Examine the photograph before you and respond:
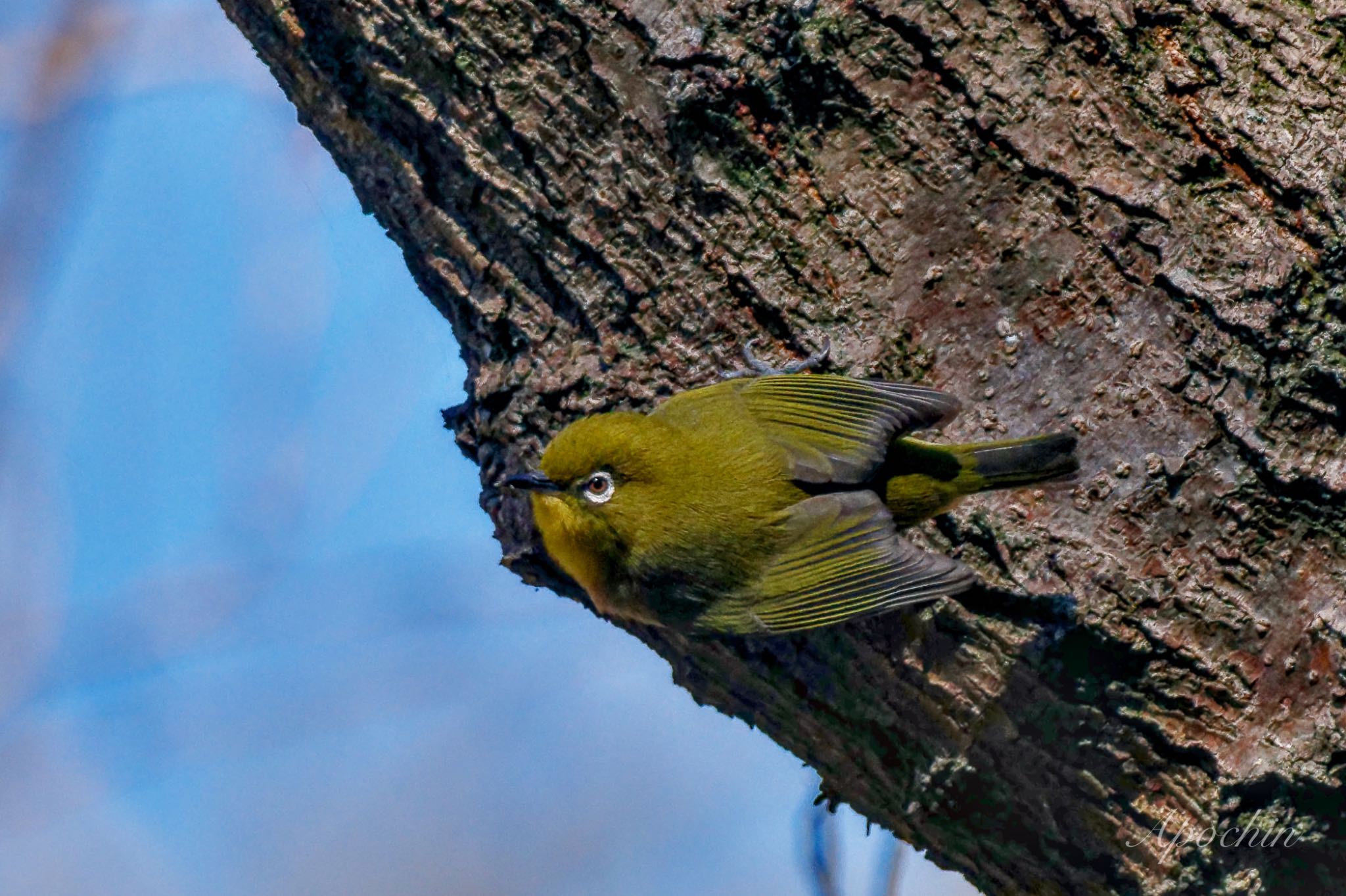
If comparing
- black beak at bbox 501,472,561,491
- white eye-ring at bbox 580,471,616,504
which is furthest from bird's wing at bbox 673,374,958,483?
black beak at bbox 501,472,561,491

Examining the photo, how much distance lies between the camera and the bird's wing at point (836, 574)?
103 inches

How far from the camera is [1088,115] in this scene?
2682 millimetres

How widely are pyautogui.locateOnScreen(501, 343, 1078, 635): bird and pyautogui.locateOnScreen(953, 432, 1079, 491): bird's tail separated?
0.25ft

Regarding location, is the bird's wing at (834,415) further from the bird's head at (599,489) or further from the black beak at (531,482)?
the black beak at (531,482)

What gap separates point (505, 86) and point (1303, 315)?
1.86m

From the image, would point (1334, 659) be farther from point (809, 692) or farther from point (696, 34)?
point (696, 34)

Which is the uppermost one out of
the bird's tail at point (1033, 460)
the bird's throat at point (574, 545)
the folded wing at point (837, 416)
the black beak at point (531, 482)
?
the black beak at point (531, 482)

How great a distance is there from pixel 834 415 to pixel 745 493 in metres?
0.32

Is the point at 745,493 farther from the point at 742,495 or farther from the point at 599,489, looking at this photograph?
the point at 599,489

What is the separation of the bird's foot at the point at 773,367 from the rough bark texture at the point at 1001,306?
3 cm

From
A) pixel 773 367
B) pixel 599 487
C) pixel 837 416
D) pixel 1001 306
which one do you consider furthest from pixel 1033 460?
pixel 599 487

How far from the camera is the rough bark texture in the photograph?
250 cm

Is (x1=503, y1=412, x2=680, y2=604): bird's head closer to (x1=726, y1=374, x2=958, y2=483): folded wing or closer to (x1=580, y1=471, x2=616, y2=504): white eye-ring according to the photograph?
(x1=580, y1=471, x2=616, y2=504): white eye-ring

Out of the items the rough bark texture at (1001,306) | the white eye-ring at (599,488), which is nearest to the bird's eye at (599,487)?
the white eye-ring at (599,488)
